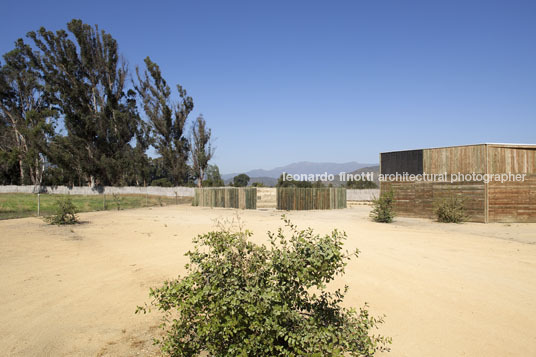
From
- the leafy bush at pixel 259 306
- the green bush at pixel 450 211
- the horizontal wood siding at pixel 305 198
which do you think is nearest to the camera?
the leafy bush at pixel 259 306

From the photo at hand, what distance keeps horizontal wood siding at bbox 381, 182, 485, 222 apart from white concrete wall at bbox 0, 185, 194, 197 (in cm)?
2567

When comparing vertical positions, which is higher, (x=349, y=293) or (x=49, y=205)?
(x=49, y=205)

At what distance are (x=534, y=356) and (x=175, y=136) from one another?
41.9 m

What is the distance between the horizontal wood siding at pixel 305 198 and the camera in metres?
23.9

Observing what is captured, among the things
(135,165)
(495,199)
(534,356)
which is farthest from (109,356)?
(135,165)

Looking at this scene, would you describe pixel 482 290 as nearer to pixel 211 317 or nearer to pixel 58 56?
pixel 211 317

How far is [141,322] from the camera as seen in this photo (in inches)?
155

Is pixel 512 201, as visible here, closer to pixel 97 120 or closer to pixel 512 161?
pixel 512 161

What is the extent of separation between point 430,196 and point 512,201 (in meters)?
3.42

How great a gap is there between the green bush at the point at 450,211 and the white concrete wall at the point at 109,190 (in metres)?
28.2

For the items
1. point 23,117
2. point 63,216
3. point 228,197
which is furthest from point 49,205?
point 23,117

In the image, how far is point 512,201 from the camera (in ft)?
50.0

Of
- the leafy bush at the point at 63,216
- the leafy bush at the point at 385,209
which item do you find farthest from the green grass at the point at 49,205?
the leafy bush at the point at 385,209

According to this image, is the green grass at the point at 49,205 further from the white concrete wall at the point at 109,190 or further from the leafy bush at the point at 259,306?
the leafy bush at the point at 259,306
